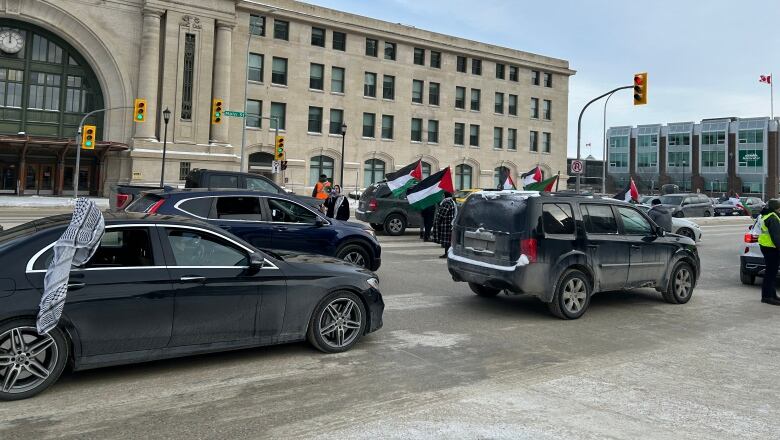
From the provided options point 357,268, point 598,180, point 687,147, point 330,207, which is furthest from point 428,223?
point 598,180

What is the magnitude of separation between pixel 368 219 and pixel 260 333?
47.7ft

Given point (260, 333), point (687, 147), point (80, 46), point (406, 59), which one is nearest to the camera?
point (260, 333)

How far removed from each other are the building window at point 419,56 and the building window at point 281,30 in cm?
1268

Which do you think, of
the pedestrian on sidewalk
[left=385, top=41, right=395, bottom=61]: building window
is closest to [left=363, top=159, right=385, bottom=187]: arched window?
[left=385, top=41, right=395, bottom=61]: building window

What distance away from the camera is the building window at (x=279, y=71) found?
48.2 meters

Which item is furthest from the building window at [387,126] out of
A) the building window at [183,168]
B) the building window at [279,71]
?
the building window at [183,168]

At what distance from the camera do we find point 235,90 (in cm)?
4666

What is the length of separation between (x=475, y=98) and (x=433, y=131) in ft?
20.5

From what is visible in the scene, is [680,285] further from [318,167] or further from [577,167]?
[318,167]

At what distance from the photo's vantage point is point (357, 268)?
6.58 metres

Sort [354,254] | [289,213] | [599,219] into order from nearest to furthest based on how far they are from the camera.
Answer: [599,219]
[289,213]
[354,254]

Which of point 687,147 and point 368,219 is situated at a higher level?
point 687,147

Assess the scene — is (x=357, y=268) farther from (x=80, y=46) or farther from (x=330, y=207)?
(x=80, y=46)

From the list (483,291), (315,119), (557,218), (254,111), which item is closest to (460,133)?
(315,119)
